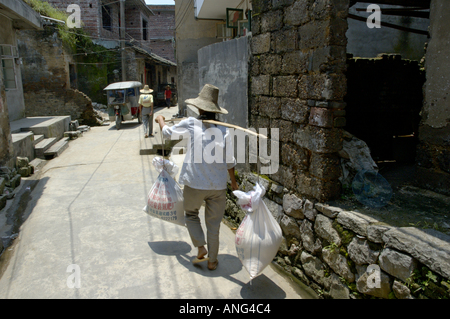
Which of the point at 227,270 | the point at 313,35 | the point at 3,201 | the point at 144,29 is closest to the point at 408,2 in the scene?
the point at 313,35

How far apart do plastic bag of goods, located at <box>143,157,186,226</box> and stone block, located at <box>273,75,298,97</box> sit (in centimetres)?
144

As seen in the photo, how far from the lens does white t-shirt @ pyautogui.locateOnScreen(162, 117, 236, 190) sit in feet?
10.2

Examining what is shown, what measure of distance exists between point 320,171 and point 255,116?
1351mm

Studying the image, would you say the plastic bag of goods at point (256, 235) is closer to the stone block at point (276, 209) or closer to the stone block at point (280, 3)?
the stone block at point (276, 209)

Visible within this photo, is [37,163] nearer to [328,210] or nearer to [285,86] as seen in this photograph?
[285,86]

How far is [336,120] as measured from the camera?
2979mm

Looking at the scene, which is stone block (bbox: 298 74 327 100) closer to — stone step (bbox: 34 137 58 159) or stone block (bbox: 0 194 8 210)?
stone block (bbox: 0 194 8 210)

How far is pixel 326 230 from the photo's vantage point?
298 centimetres

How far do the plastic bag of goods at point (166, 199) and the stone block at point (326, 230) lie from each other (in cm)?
142

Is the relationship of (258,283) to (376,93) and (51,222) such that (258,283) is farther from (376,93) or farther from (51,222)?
(376,93)

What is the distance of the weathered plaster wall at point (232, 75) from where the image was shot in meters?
4.39

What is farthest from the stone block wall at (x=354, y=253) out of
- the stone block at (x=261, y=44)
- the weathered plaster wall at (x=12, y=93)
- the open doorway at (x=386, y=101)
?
the weathered plaster wall at (x=12, y=93)

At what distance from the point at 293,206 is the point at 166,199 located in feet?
4.44
